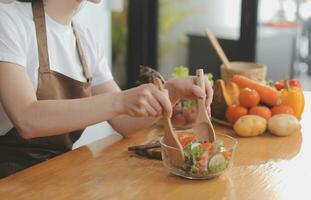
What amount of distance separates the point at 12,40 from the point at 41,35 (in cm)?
12

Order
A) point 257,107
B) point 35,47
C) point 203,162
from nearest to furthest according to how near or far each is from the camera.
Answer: point 203,162 < point 35,47 < point 257,107

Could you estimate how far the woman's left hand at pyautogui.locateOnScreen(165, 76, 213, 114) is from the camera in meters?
1.42

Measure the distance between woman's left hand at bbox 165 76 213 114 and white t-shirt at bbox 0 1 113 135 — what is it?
0.35 meters

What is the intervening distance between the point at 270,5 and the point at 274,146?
2.59 metres

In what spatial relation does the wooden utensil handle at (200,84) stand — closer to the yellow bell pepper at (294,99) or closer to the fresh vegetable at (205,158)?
the fresh vegetable at (205,158)

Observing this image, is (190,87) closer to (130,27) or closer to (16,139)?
(16,139)

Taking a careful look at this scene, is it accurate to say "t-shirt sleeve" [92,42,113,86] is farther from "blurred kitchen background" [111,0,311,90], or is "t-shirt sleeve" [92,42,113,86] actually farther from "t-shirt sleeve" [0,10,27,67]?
"blurred kitchen background" [111,0,311,90]

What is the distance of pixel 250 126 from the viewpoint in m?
1.60

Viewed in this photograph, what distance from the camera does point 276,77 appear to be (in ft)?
13.4

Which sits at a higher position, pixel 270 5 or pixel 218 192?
pixel 270 5

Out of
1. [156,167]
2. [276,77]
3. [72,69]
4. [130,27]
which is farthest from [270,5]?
[156,167]

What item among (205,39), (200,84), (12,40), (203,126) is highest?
(12,40)

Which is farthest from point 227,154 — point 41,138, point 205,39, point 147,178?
point 205,39

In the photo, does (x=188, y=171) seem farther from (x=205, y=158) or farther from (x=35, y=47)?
(x=35, y=47)
